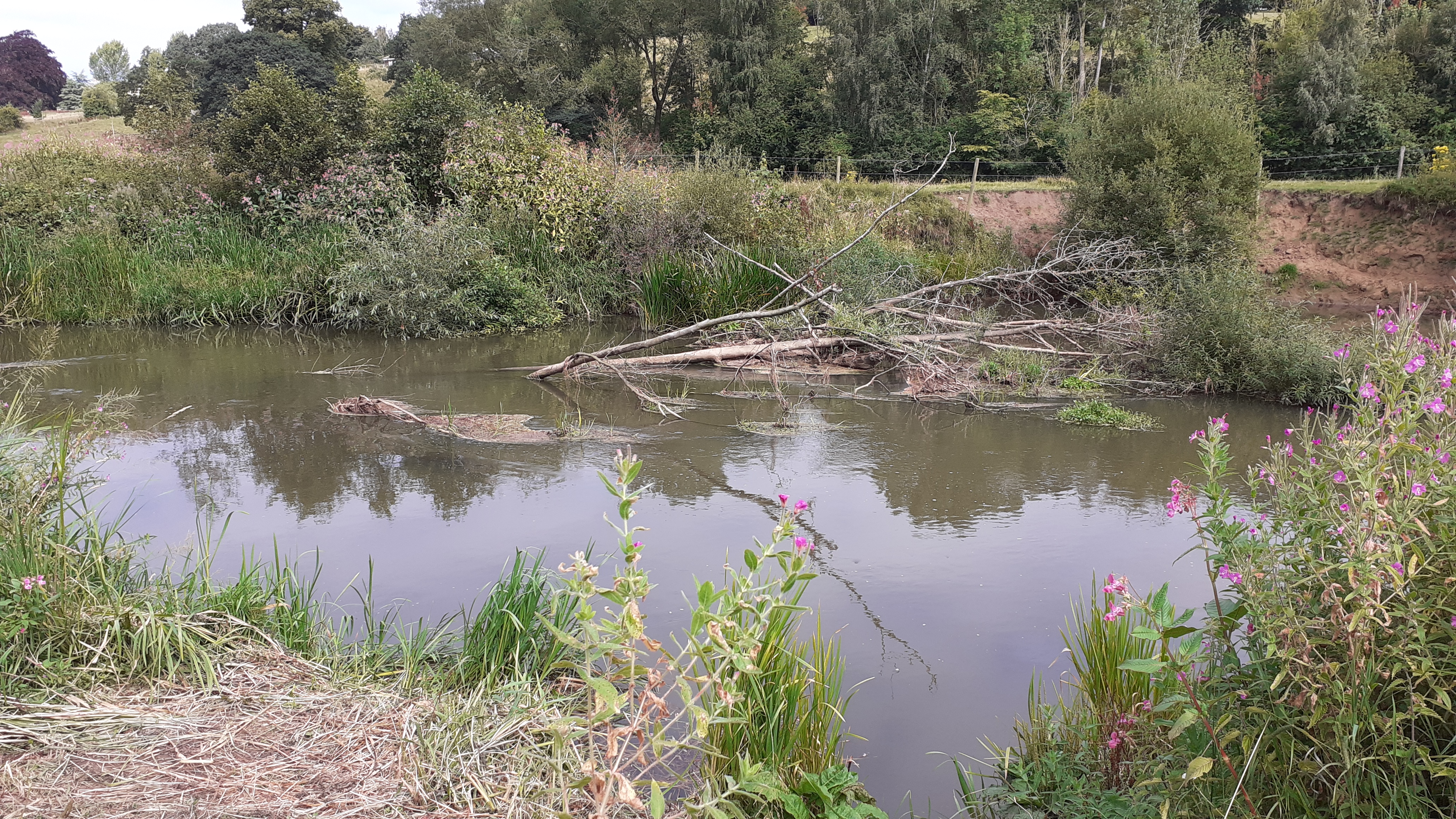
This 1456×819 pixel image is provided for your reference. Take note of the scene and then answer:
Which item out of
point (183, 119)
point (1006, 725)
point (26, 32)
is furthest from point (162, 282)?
point (26, 32)

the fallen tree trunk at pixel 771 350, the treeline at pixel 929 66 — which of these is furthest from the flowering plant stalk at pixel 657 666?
the treeline at pixel 929 66

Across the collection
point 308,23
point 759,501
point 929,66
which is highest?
point 308,23

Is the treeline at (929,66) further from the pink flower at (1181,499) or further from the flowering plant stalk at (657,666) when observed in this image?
the flowering plant stalk at (657,666)

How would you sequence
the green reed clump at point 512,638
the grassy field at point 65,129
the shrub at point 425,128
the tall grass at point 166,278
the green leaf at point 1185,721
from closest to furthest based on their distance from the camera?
the green leaf at point 1185,721 → the green reed clump at point 512,638 → the tall grass at point 166,278 → the shrub at point 425,128 → the grassy field at point 65,129

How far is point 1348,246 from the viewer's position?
703 inches

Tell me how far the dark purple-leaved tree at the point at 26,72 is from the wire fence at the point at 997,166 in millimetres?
37744

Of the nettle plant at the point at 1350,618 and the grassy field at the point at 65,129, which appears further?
the grassy field at the point at 65,129

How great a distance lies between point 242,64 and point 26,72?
2154 centimetres

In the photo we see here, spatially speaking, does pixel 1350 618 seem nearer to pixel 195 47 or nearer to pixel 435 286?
pixel 435 286

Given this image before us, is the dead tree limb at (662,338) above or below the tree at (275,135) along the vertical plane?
below

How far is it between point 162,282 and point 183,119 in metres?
4.68

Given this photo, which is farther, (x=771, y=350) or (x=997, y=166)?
(x=997, y=166)

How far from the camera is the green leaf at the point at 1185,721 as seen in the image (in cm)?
236

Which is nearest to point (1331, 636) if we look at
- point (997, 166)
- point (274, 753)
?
point (274, 753)
